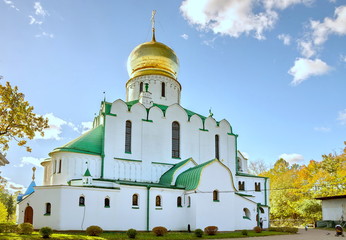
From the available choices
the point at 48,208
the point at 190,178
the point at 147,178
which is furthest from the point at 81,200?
the point at 190,178

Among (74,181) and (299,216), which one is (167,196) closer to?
(74,181)

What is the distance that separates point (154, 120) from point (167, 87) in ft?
20.5

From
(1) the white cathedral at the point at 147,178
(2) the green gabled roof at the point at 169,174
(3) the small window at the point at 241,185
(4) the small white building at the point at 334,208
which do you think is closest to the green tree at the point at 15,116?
(1) the white cathedral at the point at 147,178

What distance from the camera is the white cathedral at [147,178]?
21.7 m

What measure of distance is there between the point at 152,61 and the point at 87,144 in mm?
12385

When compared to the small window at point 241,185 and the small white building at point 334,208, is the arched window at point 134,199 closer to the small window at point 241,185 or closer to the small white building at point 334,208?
the small window at point 241,185

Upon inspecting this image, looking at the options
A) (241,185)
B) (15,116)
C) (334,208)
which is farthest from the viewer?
(334,208)

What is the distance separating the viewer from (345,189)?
127 ft

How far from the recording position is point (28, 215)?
71.5 feet

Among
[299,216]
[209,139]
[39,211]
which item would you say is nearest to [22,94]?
[39,211]

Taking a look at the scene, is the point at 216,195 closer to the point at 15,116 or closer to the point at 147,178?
the point at 147,178

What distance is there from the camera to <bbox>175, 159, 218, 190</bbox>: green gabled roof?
24.9 metres

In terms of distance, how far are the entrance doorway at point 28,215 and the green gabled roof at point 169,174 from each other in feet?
32.2

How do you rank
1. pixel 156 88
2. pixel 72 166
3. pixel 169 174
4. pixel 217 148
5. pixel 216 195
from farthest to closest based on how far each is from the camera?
pixel 156 88, pixel 217 148, pixel 169 174, pixel 216 195, pixel 72 166
